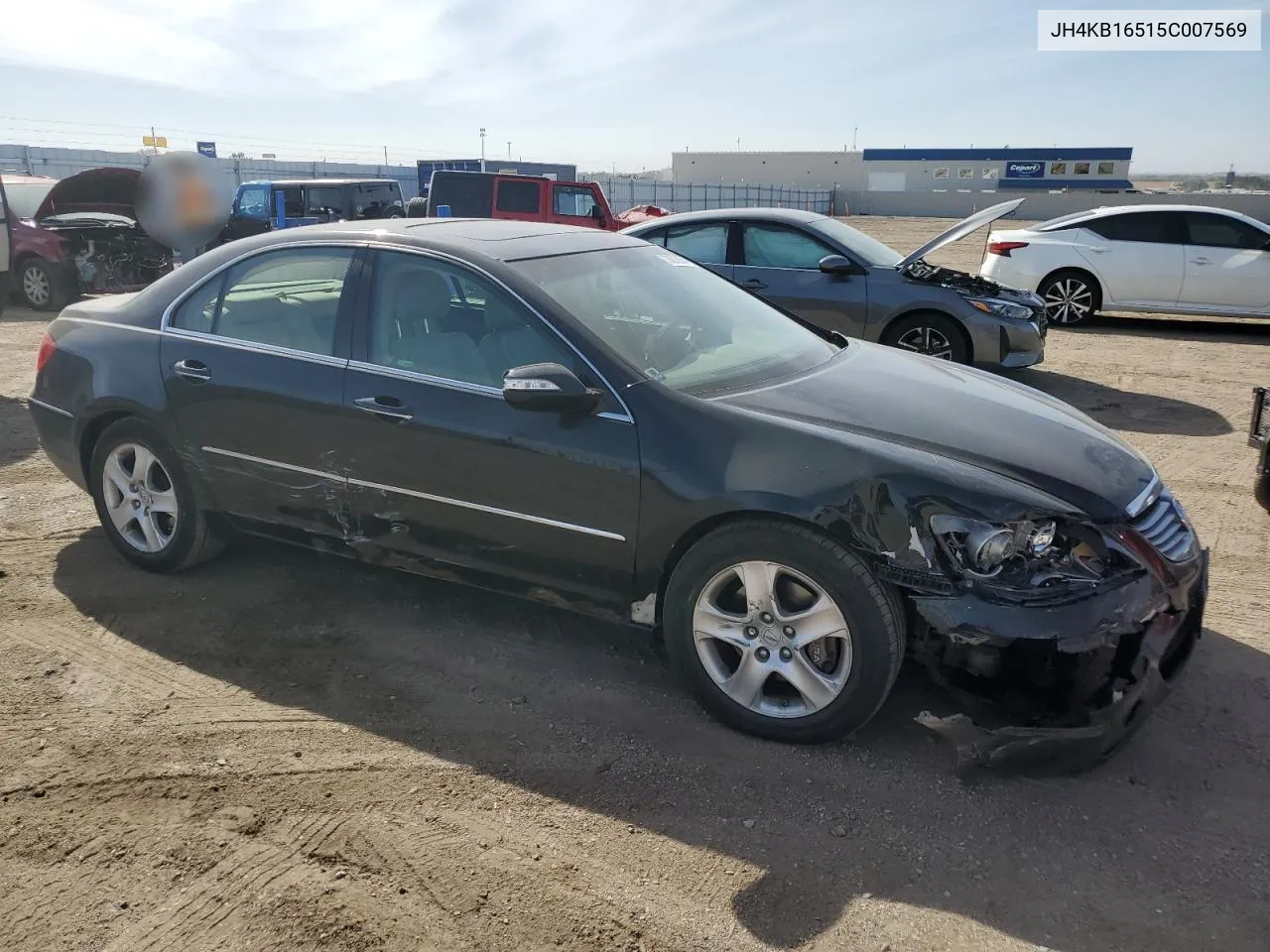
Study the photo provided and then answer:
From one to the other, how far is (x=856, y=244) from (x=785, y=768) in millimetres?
6498

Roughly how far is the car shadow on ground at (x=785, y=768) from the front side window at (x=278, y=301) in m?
1.16

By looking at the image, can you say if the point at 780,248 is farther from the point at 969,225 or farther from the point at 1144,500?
the point at 1144,500

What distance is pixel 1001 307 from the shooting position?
27.0 feet

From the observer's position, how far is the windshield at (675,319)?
352 cm

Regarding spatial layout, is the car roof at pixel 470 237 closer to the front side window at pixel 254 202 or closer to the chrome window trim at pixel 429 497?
the chrome window trim at pixel 429 497

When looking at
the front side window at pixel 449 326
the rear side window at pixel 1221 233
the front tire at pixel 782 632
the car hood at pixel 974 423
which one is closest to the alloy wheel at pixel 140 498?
the front side window at pixel 449 326

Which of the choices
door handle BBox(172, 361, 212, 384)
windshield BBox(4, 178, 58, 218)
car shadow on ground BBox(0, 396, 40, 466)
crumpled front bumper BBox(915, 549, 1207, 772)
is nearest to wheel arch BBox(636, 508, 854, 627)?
crumpled front bumper BBox(915, 549, 1207, 772)

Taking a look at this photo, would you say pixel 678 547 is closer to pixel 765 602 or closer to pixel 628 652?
pixel 765 602

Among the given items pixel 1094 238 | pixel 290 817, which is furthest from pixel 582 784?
pixel 1094 238

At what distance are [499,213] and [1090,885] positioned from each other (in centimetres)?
1550

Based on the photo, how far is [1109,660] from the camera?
2.82 metres

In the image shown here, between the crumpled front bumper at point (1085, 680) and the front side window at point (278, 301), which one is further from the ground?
the front side window at point (278, 301)

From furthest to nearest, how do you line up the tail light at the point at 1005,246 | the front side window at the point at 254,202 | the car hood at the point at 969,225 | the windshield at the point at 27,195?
the front side window at the point at 254,202 → the windshield at the point at 27,195 → the tail light at the point at 1005,246 → the car hood at the point at 969,225

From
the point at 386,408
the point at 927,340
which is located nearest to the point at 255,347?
the point at 386,408
